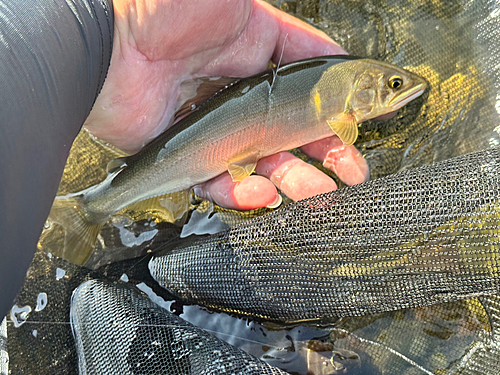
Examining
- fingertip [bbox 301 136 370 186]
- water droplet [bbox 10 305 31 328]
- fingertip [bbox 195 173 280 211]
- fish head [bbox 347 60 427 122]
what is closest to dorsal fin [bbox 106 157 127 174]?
fingertip [bbox 195 173 280 211]

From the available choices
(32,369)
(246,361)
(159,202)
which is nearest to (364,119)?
(159,202)

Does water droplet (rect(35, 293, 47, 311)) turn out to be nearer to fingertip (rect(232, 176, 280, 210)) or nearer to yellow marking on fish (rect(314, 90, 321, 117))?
fingertip (rect(232, 176, 280, 210))

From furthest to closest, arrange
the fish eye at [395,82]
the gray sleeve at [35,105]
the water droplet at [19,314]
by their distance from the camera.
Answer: the fish eye at [395,82]
the water droplet at [19,314]
the gray sleeve at [35,105]

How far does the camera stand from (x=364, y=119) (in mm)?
2680

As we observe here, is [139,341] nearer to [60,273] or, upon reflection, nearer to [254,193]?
[60,273]

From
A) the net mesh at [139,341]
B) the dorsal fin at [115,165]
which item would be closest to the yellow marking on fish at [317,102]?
the dorsal fin at [115,165]

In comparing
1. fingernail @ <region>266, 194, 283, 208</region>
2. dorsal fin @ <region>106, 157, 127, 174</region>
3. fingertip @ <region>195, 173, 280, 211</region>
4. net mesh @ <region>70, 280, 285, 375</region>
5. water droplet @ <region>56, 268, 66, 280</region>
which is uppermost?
dorsal fin @ <region>106, 157, 127, 174</region>

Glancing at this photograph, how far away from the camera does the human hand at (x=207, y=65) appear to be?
97.7 inches

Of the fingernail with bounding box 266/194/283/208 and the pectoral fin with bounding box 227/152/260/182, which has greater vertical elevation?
the pectoral fin with bounding box 227/152/260/182

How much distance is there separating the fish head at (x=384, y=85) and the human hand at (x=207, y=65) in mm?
386

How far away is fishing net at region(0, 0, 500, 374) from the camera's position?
1.95m

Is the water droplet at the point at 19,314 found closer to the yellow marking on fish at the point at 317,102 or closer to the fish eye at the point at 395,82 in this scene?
the yellow marking on fish at the point at 317,102

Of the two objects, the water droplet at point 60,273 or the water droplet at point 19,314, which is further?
the water droplet at point 60,273

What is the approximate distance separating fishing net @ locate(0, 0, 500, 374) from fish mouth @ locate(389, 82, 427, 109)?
0.22 m
